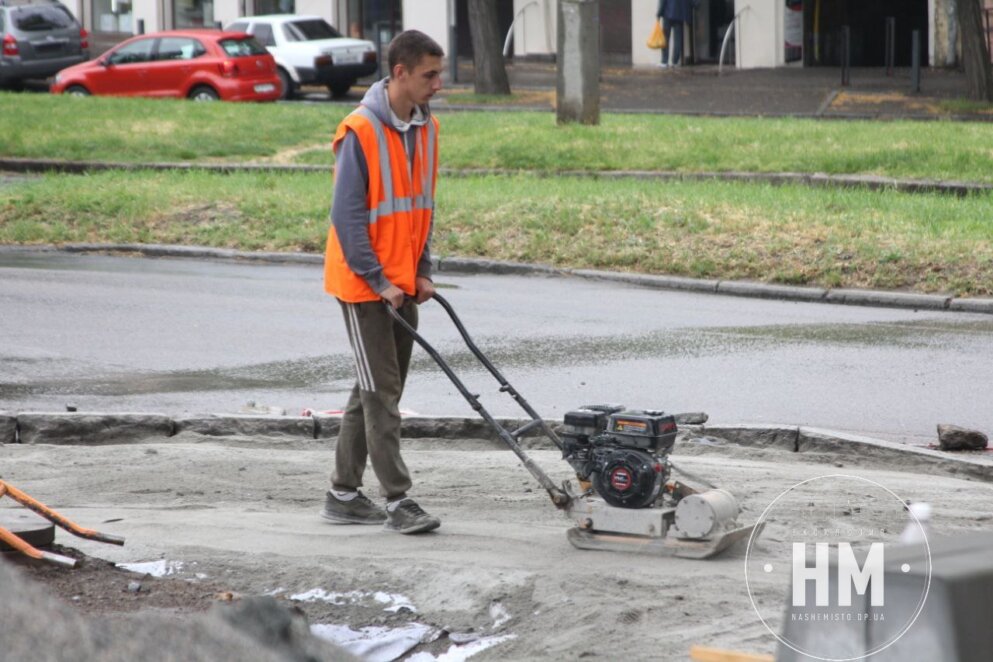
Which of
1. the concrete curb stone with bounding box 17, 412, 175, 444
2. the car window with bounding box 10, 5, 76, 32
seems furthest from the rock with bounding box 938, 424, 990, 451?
the car window with bounding box 10, 5, 76, 32

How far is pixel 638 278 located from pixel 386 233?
314 inches

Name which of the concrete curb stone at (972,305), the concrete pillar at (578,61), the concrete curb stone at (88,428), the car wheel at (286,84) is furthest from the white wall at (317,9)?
the concrete curb stone at (88,428)

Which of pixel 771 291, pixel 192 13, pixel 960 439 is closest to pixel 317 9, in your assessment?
pixel 192 13

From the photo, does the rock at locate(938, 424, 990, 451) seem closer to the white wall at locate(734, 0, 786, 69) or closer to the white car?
the white car

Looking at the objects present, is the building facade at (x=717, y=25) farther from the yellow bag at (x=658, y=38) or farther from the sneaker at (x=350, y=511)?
the sneaker at (x=350, y=511)

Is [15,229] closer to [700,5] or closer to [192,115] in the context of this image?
[192,115]

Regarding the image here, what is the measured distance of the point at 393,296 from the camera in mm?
6309

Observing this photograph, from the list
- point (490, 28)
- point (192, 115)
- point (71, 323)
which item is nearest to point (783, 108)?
point (490, 28)

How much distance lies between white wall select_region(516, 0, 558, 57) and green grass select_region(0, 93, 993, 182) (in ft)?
41.6

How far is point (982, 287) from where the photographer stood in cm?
1288

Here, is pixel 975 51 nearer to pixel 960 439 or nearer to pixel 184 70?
pixel 184 70

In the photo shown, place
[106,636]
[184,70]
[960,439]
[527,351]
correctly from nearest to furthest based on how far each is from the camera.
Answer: [106,636]
[960,439]
[527,351]
[184,70]

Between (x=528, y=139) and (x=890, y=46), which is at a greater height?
(x=890, y=46)

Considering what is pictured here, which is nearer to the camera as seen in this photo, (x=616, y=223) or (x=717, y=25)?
(x=616, y=223)
